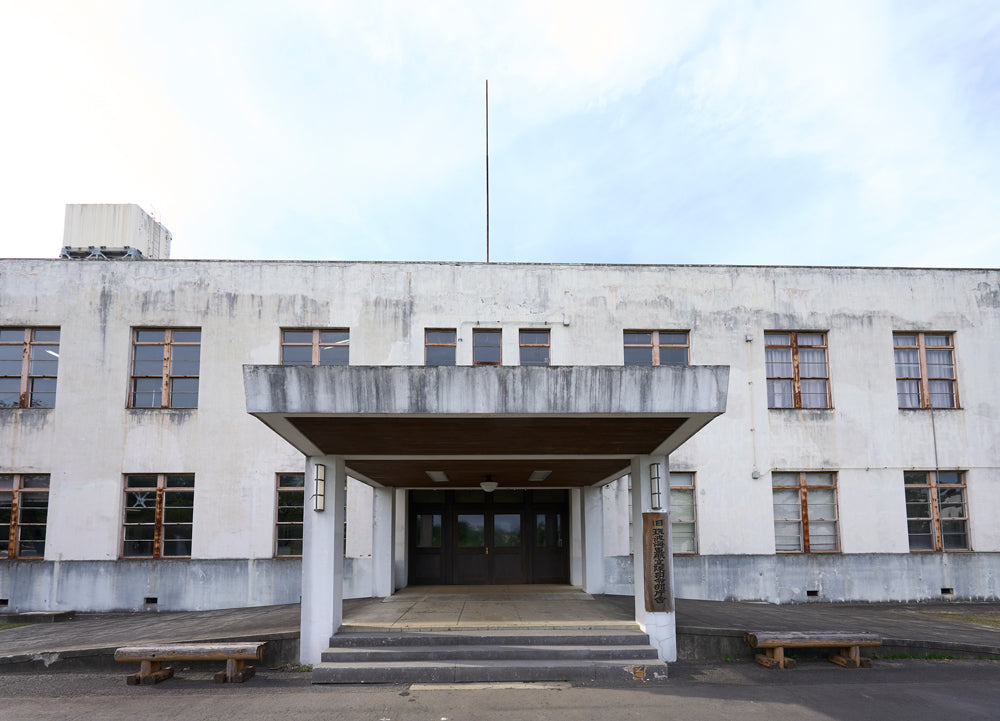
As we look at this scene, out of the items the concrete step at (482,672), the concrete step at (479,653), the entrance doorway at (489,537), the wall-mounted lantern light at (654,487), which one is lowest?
the concrete step at (482,672)

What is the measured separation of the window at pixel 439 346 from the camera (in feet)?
52.7

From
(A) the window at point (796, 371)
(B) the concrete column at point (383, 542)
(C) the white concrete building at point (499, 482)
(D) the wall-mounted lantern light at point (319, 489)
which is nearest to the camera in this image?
(D) the wall-mounted lantern light at point (319, 489)

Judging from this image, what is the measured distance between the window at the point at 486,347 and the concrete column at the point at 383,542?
138 inches

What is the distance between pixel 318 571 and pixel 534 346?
806 centimetres

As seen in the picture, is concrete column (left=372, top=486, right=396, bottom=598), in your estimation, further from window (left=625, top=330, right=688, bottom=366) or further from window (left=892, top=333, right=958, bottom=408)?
window (left=892, top=333, right=958, bottom=408)

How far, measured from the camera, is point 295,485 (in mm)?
15688

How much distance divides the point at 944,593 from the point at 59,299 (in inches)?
782

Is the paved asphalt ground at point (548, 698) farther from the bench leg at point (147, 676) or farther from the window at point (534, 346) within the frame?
the window at point (534, 346)

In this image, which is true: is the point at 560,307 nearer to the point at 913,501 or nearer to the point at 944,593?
the point at 913,501

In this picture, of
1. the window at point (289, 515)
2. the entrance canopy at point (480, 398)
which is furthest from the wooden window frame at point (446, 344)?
the entrance canopy at point (480, 398)

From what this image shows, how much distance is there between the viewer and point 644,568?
9727 millimetres

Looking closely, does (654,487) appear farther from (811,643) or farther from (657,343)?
(657,343)

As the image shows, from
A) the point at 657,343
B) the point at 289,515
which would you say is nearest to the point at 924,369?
the point at 657,343

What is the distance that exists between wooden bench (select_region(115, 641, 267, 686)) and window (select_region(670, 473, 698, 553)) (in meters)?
9.48
